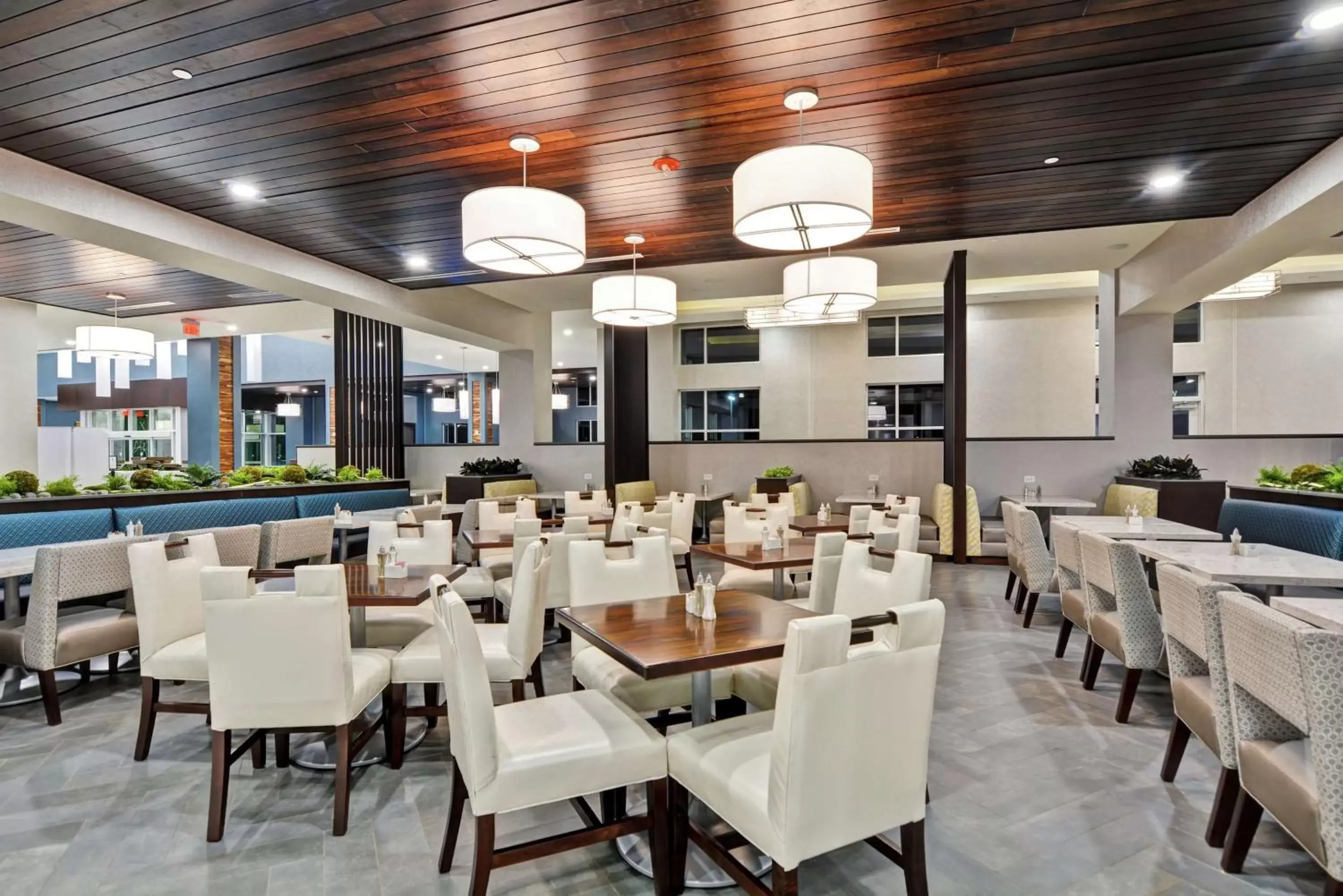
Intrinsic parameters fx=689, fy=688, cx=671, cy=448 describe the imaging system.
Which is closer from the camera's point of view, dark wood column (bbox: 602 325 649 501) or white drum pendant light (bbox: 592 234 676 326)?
white drum pendant light (bbox: 592 234 676 326)

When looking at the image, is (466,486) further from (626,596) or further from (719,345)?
(626,596)

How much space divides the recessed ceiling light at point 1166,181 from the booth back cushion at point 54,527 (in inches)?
325

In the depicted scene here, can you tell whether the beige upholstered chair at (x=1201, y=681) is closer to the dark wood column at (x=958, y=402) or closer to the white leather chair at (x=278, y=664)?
the white leather chair at (x=278, y=664)

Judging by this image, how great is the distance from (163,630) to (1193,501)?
9.14m

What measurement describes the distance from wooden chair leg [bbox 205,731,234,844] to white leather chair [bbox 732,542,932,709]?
1897 mm

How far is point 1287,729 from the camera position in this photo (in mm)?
2145

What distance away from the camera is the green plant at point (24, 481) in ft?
18.4

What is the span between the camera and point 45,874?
7.38 ft

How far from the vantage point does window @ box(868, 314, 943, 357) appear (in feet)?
39.3

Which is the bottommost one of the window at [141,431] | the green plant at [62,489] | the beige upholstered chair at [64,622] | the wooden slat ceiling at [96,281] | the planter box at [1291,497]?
the beige upholstered chair at [64,622]

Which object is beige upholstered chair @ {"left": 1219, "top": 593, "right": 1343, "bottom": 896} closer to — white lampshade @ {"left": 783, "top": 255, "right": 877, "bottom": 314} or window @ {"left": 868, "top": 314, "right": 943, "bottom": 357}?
white lampshade @ {"left": 783, "top": 255, "right": 877, "bottom": 314}

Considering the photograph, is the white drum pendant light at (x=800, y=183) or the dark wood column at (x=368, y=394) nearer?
the white drum pendant light at (x=800, y=183)

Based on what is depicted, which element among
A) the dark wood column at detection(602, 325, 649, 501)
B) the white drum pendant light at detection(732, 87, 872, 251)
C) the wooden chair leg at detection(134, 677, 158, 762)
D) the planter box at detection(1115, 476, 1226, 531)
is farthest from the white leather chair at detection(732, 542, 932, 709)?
the dark wood column at detection(602, 325, 649, 501)

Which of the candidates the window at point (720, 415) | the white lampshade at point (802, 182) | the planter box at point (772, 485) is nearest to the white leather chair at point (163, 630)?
the white lampshade at point (802, 182)
